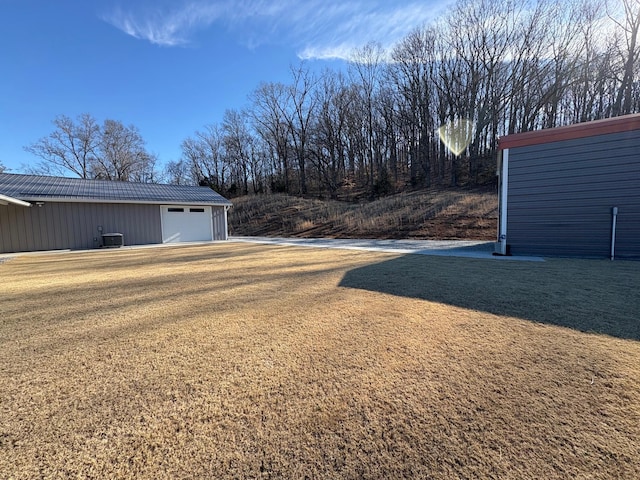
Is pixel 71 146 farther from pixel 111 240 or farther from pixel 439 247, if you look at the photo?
pixel 439 247

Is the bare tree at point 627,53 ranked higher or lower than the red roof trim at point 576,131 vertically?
higher

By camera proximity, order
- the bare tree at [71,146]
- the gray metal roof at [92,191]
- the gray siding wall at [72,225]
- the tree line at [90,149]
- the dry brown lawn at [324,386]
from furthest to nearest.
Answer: the tree line at [90,149] < the bare tree at [71,146] < the gray metal roof at [92,191] < the gray siding wall at [72,225] < the dry brown lawn at [324,386]

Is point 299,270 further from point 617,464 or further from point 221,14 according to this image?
point 221,14

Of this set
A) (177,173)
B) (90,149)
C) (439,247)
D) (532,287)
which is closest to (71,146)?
(90,149)

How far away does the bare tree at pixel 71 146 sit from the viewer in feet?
82.9

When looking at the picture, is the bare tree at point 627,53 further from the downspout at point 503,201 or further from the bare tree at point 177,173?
the bare tree at point 177,173

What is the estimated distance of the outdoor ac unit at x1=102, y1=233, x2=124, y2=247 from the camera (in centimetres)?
1117

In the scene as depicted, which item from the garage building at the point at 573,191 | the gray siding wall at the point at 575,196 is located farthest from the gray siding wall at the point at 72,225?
the gray siding wall at the point at 575,196

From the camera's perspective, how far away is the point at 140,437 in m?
1.29

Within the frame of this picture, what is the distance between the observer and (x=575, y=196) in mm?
6445

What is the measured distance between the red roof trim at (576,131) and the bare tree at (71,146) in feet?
110

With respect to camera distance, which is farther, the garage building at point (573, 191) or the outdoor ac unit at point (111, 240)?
the outdoor ac unit at point (111, 240)

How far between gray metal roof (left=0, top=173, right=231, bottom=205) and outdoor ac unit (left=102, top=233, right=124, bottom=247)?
146cm

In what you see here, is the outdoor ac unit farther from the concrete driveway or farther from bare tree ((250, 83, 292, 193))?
bare tree ((250, 83, 292, 193))
